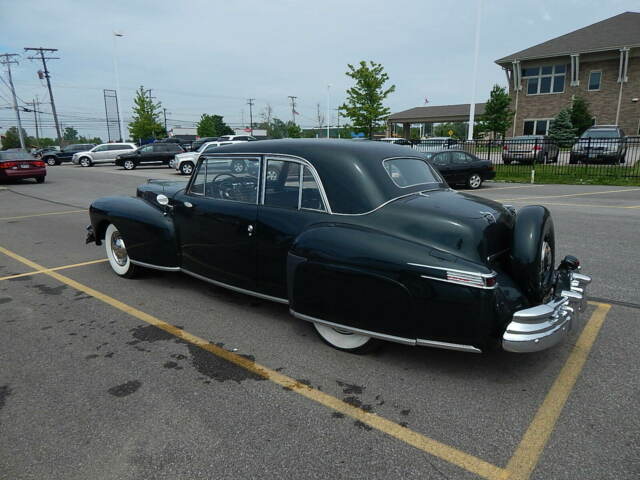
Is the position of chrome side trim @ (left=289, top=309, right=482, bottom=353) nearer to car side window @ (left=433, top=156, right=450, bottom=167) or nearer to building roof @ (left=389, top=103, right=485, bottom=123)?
car side window @ (left=433, top=156, right=450, bottom=167)

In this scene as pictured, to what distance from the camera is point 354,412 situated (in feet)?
8.69

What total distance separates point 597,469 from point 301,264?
2.11 meters

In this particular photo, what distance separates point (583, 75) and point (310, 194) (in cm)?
4147

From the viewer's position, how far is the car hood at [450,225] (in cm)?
285

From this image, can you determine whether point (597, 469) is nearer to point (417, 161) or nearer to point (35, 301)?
point (417, 161)

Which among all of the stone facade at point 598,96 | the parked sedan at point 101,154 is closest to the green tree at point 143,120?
the parked sedan at point 101,154

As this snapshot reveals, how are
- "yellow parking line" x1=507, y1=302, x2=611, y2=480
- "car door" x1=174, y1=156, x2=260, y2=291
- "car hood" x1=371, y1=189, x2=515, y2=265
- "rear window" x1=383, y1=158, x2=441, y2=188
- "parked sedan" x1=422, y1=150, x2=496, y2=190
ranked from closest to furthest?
"yellow parking line" x1=507, y1=302, x2=611, y2=480 → "car hood" x1=371, y1=189, x2=515, y2=265 → "rear window" x1=383, y1=158, x2=441, y2=188 → "car door" x1=174, y1=156, x2=260, y2=291 → "parked sedan" x1=422, y1=150, x2=496, y2=190

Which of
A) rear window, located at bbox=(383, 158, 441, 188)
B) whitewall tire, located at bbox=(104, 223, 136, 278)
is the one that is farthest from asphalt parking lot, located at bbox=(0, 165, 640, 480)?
rear window, located at bbox=(383, 158, 441, 188)

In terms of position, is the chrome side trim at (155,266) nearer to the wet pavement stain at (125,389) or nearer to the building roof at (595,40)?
the wet pavement stain at (125,389)

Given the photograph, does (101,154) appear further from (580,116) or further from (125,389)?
(580,116)

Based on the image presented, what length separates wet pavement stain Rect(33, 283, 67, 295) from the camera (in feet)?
16.1

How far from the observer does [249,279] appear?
12.5 ft

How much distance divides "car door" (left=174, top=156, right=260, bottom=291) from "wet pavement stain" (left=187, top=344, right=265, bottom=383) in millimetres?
745

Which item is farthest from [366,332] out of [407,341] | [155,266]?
[155,266]
